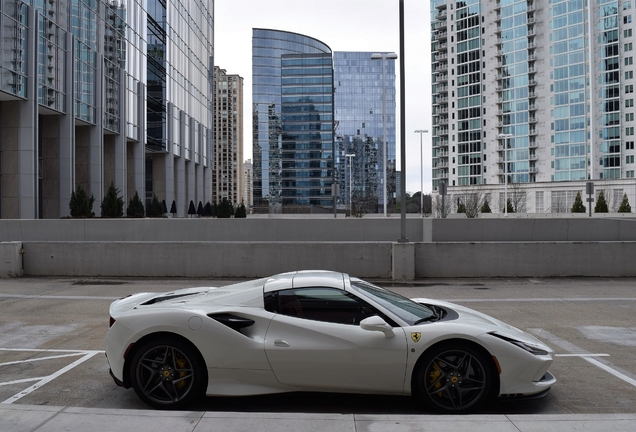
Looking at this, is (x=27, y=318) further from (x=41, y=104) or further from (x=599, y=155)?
(x=599, y=155)

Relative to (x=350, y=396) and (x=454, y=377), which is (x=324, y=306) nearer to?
(x=350, y=396)

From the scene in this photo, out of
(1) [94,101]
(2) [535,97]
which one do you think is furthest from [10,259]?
(2) [535,97]

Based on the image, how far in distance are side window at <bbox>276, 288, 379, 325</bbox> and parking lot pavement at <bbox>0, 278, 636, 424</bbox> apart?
81 cm

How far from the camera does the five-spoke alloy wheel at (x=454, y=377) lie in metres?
5.18

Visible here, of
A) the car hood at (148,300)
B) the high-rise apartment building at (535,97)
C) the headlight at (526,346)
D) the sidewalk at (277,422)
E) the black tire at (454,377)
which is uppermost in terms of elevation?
the high-rise apartment building at (535,97)

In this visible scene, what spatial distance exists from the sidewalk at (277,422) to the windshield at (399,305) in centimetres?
108

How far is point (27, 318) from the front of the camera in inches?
395

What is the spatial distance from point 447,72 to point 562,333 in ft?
380

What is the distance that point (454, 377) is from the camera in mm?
5207

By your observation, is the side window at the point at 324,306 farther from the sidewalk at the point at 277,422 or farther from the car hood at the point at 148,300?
the car hood at the point at 148,300

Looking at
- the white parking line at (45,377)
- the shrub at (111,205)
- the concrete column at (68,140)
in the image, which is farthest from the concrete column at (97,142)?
the white parking line at (45,377)

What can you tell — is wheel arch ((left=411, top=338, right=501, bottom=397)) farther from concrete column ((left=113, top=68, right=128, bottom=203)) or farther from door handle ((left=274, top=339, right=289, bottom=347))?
concrete column ((left=113, top=68, right=128, bottom=203))

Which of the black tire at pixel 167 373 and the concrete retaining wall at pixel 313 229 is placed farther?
the concrete retaining wall at pixel 313 229

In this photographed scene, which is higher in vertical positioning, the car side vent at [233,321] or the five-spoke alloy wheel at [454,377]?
the car side vent at [233,321]
